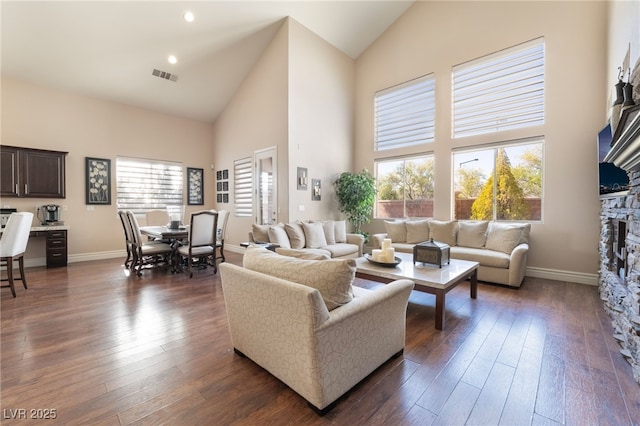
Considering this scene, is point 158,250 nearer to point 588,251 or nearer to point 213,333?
point 213,333

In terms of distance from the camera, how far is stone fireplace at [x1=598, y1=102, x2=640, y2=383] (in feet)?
6.13

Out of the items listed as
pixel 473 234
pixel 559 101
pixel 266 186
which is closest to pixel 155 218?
pixel 266 186

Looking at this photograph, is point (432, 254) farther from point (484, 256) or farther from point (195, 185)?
point (195, 185)

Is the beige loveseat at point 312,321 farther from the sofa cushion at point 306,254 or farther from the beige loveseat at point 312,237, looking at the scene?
the beige loveseat at point 312,237

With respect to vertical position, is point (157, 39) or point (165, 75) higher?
point (157, 39)

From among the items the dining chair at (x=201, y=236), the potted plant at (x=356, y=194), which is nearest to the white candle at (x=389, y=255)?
the potted plant at (x=356, y=194)

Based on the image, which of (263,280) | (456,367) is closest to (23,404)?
(263,280)

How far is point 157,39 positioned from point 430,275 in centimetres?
587

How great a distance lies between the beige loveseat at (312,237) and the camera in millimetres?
4254

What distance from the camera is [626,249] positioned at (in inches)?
99.7

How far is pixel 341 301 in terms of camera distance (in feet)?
5.35

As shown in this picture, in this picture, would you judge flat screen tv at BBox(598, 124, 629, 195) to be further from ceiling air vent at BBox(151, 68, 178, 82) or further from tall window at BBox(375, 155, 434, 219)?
ceiling air vent at BBox(151, 68, 178, 82)

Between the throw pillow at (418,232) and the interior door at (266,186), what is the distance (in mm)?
2712

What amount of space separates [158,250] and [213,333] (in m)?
2.77
